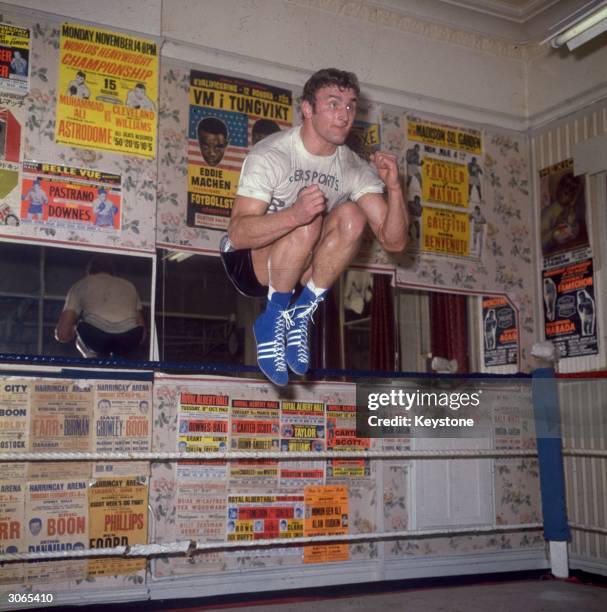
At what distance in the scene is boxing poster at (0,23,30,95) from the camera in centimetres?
322

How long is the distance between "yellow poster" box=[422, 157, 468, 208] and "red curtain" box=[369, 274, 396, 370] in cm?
62

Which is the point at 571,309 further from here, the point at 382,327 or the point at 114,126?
the point at 114,126

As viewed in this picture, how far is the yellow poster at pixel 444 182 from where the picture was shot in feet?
13.9

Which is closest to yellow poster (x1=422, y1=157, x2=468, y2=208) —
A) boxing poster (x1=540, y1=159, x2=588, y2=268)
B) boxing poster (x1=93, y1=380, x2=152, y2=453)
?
boxing poster (x1=540, y1=159, x2=588, y2=268)

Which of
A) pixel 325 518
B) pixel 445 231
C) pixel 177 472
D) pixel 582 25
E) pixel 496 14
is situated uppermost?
pixel 496 14

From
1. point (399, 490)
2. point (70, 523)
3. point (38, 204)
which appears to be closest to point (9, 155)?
point (38, 204)

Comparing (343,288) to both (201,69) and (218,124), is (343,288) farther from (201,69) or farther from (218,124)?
(201,69)

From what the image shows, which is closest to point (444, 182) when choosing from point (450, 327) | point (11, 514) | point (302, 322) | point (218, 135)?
point (450, 327)

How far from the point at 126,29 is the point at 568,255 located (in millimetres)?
2699

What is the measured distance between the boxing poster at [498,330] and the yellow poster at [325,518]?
1.27 m

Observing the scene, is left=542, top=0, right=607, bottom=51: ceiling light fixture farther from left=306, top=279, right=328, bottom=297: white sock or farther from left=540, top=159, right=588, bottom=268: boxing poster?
left=306, top=279, right=328, bottom=297: white sock

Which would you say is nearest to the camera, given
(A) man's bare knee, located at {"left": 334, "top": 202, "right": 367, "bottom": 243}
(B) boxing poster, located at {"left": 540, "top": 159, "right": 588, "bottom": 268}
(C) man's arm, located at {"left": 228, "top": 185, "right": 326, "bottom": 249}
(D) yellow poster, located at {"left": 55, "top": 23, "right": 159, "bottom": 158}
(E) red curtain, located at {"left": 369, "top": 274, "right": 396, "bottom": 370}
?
(C) man's arm, located at {"left": 228, "top": 185, "right": 326, "bottom": 249}

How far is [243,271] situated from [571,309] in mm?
2168

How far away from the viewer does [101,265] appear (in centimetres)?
331
